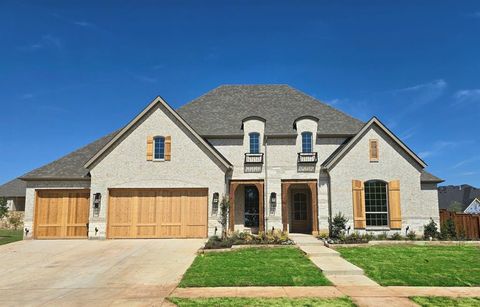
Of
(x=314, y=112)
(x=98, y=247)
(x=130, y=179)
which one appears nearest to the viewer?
(x=98, y=247)

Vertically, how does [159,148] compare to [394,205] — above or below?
above

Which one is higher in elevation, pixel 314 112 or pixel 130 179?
pixel 314 112

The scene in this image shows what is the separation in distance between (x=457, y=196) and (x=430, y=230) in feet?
154

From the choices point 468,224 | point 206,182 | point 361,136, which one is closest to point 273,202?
point 206,182

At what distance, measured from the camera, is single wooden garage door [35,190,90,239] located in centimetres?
1872

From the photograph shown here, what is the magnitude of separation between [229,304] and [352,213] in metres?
13.2

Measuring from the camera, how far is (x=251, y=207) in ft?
69.4

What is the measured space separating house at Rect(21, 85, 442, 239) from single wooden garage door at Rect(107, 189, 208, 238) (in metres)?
0.05

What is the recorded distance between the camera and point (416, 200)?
19.0 m

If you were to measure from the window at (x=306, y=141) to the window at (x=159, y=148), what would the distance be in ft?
27.8

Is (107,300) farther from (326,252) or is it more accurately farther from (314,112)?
(314,112)

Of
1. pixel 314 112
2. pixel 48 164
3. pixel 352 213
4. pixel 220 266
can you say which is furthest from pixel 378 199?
pixel 48 164

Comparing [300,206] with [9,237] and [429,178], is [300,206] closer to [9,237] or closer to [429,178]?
[429,178]

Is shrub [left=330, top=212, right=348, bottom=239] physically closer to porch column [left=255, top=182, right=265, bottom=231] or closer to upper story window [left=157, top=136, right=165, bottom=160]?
porch column [left=255, top=182, right=265, bottom=231]
